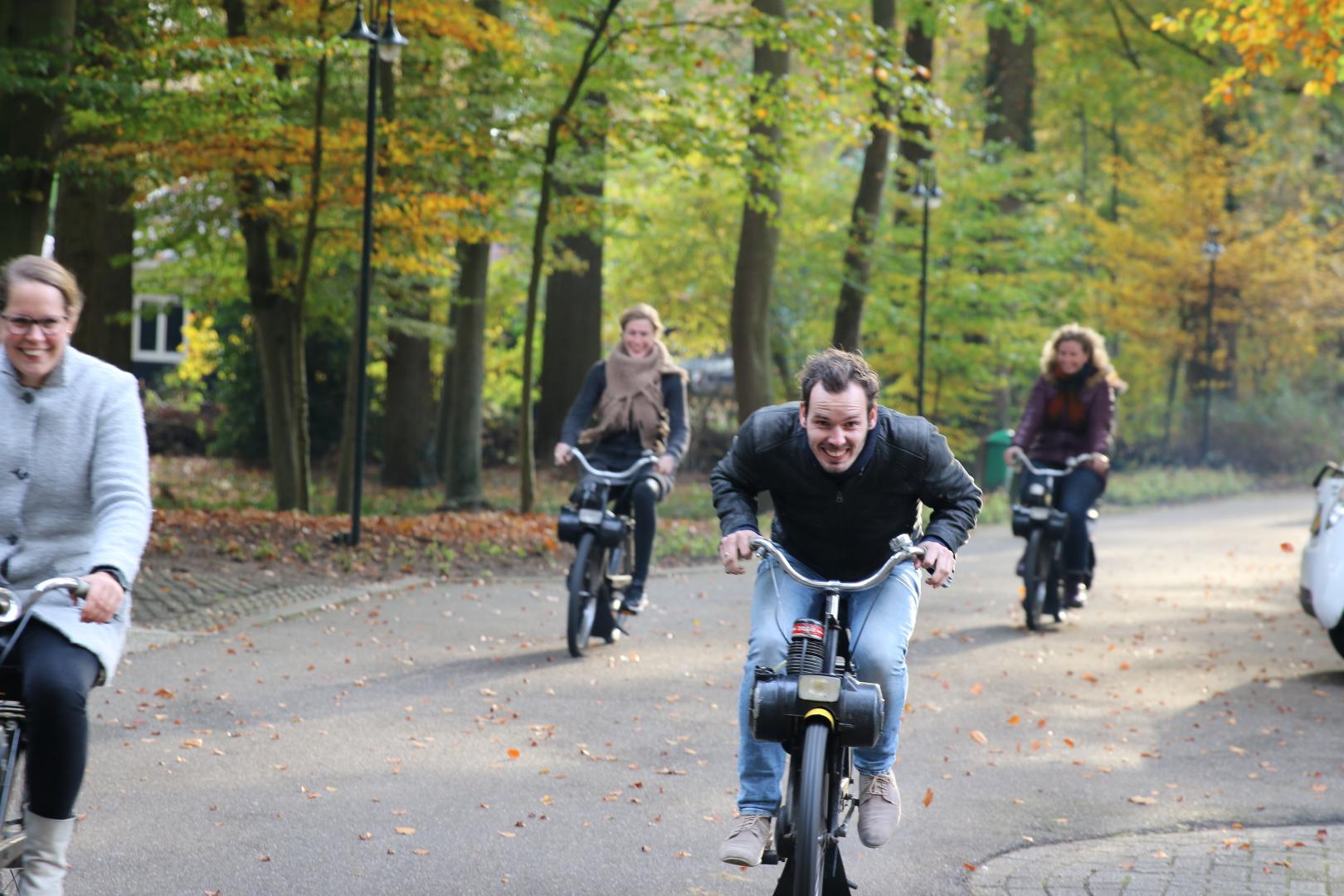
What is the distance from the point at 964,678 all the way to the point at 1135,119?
31.4m

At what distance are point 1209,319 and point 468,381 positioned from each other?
1946 cm

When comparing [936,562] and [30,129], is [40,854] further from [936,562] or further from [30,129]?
[30,129]

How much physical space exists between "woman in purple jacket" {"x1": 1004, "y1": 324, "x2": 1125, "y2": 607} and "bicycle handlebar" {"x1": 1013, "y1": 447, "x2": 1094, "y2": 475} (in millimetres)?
41

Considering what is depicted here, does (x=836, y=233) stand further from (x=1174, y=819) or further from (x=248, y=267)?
(x=1174, y=819)

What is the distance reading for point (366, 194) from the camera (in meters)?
14.5

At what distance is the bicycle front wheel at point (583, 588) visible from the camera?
31.2 ft

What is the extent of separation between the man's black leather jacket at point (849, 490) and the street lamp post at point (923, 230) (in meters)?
19.1

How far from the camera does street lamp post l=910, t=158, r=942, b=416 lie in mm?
23797

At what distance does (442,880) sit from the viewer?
17.0 feet

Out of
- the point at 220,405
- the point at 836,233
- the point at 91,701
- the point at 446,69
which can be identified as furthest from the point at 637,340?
the point at 220,405

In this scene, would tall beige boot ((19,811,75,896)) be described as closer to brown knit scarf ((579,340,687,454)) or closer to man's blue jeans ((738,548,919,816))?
man's blue jeans ((738,548,919,816))

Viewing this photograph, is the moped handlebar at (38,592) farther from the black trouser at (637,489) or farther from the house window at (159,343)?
the house window at (159,343)

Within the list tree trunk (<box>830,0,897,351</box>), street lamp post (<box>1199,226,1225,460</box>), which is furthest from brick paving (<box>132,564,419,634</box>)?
street lamp post (<box>1199,226,1225,460</box>)

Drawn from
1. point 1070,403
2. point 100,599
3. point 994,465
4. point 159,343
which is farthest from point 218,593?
point 159,343
